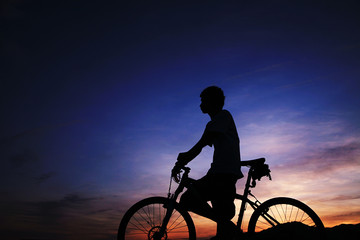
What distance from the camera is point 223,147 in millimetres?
4160

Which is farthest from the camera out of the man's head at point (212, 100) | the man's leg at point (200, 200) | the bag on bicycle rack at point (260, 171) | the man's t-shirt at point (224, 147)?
the bag on bicycle rack at point (260, 171)

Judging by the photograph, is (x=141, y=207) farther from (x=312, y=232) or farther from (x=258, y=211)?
(x=312, y=232)

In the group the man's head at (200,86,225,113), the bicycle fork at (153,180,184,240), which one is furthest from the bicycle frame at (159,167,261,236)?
the man's head at (200,86,225,113)

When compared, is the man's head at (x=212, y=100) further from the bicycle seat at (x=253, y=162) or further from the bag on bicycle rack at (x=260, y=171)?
the bag on bicycle rack at (x=260, y=171)

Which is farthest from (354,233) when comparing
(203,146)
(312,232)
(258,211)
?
(203,146)

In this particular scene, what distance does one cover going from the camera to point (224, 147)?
4.16 metres

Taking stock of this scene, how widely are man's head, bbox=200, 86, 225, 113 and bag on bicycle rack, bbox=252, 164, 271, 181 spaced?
129 centimetres

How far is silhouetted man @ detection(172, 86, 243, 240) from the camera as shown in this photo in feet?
13.5

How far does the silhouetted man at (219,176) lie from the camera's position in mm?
4121

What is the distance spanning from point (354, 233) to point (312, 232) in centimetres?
220

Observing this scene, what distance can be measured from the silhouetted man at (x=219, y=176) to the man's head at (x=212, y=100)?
23 cm

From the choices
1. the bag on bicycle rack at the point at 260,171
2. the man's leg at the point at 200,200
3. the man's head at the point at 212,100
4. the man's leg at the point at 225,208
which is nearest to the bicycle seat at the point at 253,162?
the bag on bicycle rack at the point at 260,171

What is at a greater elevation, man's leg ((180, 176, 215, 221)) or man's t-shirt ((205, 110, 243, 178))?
man's t-shirt ((205, 110, 243, 178))

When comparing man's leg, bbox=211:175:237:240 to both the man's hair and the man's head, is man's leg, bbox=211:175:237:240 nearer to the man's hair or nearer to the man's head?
the man's head
